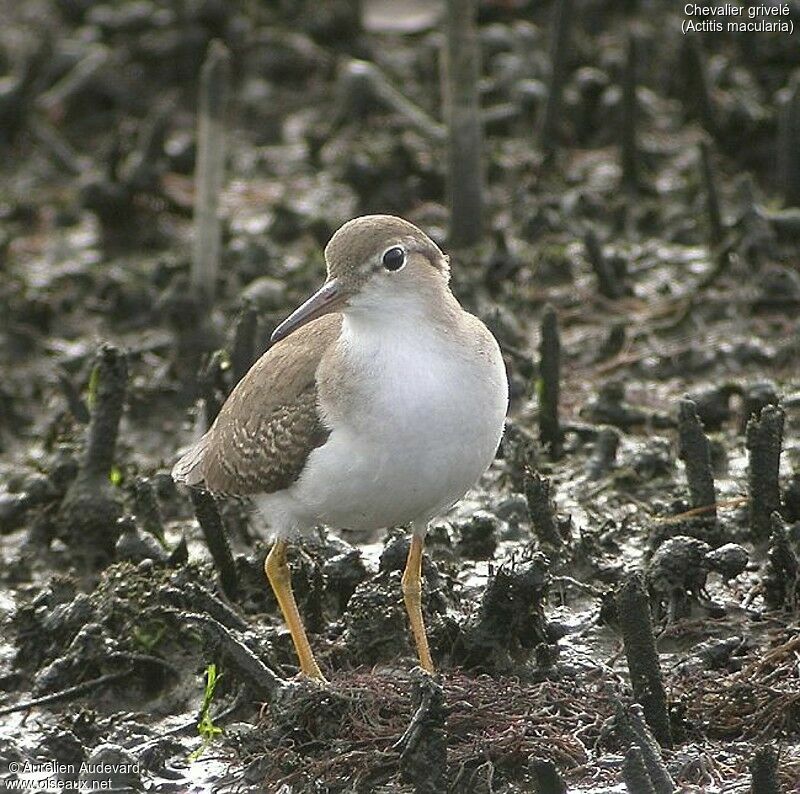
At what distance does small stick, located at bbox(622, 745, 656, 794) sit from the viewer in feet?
16.2

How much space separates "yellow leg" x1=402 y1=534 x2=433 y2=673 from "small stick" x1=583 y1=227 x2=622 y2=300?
3.55 m

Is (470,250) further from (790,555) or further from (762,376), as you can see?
(790,555)

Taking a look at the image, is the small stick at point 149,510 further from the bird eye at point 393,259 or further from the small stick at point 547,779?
the small stick at point 547,779

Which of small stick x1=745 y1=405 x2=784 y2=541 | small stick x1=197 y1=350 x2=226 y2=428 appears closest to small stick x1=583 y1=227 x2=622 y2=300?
small stick x1=197 y1=350 x2=226 y2=428

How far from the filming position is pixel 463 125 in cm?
1014

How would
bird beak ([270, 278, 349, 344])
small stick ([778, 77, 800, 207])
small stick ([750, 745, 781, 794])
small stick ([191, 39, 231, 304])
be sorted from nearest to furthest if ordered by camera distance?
small stick ([750, 745, 781, 794]), bird beak ([270, 278, 349, 344]), small stick ([191, 39, 231, 304]), small stick ([778, 77, 800, 207])

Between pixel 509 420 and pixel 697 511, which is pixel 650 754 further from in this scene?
pixel 509 420

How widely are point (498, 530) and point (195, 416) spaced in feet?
7.63

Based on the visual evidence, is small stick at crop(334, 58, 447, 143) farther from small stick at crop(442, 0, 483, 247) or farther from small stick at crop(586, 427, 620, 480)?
small stick at crop(586, 427, 620, 480)

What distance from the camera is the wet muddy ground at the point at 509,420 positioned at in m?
6.01

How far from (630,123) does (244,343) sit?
387cm

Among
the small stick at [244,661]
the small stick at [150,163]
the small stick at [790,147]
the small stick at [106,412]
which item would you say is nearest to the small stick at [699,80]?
the small stick at [790,147]

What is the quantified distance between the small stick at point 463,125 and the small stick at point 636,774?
581 cm

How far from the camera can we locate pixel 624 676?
6.33 metres
